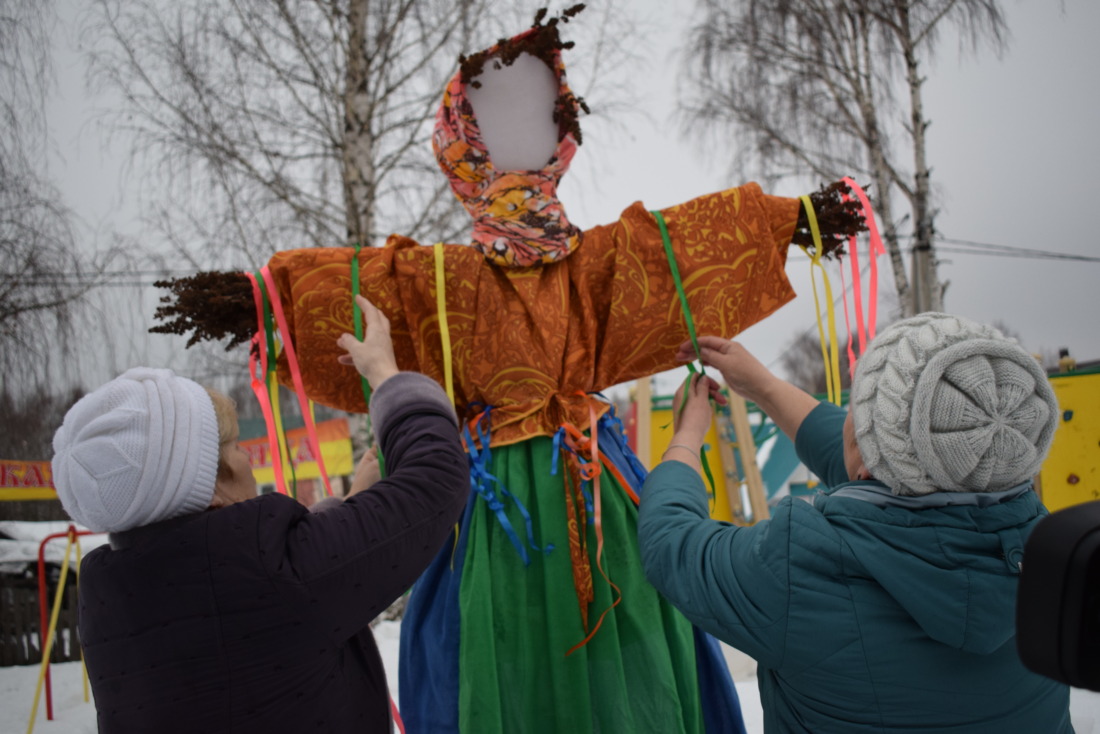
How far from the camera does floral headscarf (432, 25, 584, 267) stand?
131 centimetres

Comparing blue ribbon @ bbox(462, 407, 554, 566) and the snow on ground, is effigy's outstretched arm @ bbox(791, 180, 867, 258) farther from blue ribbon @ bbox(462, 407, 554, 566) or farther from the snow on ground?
the snow on ground

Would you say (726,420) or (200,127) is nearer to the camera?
(726,420)

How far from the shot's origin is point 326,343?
130 centimetres

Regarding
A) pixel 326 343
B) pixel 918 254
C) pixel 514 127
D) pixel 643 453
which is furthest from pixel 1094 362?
pixel 326 343

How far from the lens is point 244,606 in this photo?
2.50 ft

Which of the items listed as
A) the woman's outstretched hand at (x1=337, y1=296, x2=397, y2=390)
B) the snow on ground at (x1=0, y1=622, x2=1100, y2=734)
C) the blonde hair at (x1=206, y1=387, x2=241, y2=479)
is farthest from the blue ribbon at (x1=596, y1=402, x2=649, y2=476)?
the snow on ground at (x1=0, y1=622, x2=1100, y2=734)

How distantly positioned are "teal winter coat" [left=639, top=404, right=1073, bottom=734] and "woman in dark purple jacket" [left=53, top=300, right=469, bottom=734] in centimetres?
40

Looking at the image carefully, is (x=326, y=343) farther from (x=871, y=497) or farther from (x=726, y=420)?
(x=726, y=420)

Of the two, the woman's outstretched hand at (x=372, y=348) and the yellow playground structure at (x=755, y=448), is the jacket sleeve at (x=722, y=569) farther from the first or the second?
the yellow playground structure at (x=755, y=448)

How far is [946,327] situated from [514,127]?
36.4 inches

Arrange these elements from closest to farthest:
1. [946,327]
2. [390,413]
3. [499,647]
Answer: [946,327] < [390,413] < [499,647]

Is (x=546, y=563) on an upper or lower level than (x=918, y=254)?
lower

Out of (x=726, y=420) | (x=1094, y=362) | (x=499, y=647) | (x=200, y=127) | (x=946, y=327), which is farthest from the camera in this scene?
(x=200, y=127)

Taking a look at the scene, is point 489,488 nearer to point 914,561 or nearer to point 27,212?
point 914,561
